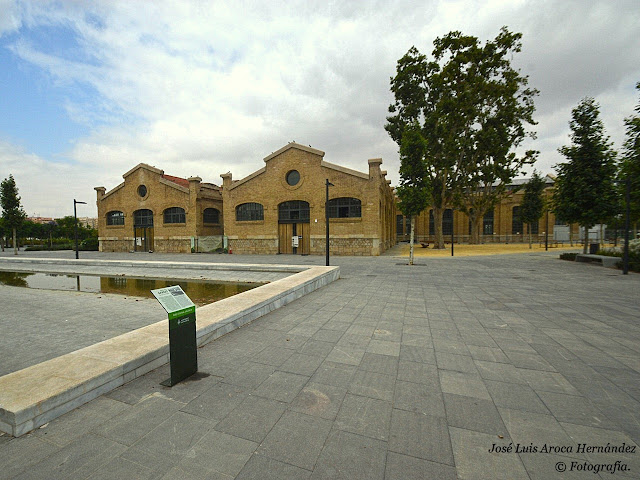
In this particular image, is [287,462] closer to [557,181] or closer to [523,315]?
[523,315]

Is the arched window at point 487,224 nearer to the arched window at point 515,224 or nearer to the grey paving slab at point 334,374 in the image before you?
the arched window at point 515,224

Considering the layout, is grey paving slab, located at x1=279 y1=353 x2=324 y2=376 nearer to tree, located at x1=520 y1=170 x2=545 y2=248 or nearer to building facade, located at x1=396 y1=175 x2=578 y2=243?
tree, located at x1=520 y1=170 x2=545 y2=248

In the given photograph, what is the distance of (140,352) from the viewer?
142 inches

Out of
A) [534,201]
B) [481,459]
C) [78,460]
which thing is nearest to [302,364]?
[481,459]

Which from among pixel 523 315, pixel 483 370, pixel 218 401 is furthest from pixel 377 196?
pixel 218 401

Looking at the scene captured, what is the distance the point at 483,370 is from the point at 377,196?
19.4 metres

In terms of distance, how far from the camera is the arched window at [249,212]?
26.3 m

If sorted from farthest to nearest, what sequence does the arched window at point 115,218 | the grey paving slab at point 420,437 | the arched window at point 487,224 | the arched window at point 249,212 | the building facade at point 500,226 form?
1. the arched window at point 487,224
2. the building facade at point 500,226
3. the arched window at point 115,218
4. the arched window at point 249,212
5. the grey paving slab at point 420,437

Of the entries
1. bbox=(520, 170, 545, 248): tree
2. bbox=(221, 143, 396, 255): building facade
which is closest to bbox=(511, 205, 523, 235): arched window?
bbox=(520, 170, 545, 248): tree

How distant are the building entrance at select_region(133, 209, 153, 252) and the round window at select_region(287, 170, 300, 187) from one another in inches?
646

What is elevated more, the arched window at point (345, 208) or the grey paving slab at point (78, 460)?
the arched window at point (345, 208)

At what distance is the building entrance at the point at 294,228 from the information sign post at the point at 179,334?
20929mm

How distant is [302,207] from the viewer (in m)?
24.8

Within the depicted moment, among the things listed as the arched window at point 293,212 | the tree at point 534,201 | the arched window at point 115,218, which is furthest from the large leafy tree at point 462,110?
the arched window at point 115,218
